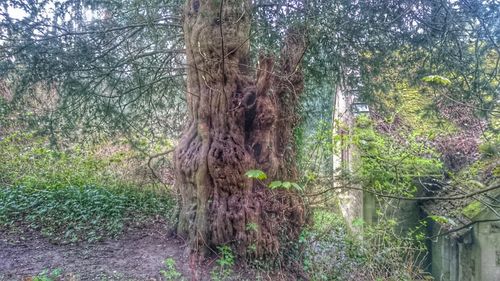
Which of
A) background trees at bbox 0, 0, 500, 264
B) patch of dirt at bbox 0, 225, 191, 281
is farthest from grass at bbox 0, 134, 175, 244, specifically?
background trees at bbox 0, 0, 500, 264

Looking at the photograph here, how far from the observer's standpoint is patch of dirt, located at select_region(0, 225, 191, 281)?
372 centimetres

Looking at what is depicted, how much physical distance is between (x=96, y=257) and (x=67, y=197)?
2091 millimetres

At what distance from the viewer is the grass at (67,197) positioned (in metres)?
4.99

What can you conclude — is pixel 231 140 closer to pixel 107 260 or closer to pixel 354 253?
pixel 107 260

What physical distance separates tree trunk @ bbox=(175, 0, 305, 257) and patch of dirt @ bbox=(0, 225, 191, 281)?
1.31 feet

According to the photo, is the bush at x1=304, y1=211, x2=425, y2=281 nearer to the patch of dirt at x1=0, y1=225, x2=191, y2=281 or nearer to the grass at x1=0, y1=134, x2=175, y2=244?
the patch of dirt at x1=0, y1=225, x2=191, y2=281

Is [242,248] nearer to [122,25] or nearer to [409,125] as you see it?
[122,25]

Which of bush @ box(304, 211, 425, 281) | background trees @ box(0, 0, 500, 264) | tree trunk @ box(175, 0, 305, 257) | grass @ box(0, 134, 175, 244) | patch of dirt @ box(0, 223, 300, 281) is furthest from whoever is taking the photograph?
grass @ box(0, 134, 175, 244)

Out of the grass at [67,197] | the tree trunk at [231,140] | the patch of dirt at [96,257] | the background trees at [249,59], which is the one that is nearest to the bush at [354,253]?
the tree trunk at [231,140]

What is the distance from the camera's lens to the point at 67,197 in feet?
18.9

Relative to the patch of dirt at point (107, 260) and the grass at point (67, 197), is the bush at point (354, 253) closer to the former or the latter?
the patch of dirt at point (107, 260)

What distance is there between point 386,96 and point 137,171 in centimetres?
457

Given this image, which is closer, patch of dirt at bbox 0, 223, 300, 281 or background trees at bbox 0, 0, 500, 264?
patch of dirt at bbox 0, 223, 300, 281

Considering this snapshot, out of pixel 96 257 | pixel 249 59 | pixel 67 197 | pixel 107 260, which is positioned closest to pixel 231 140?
pixel 249 59
